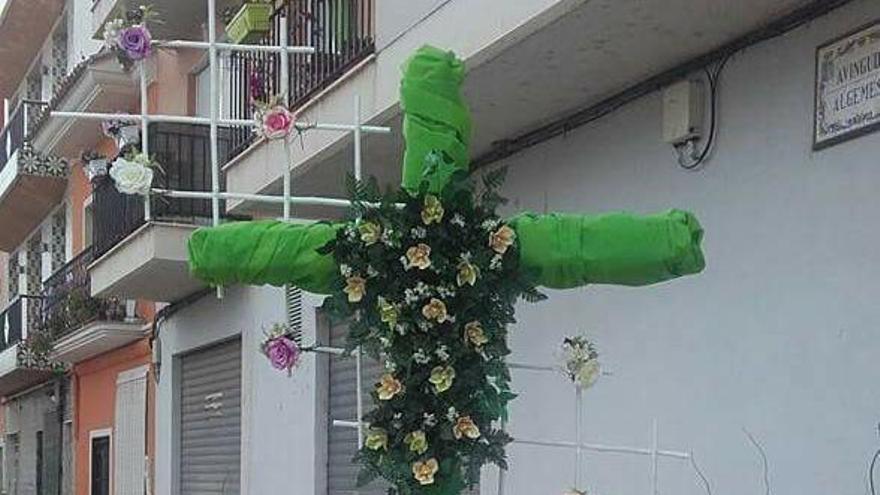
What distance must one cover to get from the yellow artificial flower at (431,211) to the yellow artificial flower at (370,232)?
0.14 metres

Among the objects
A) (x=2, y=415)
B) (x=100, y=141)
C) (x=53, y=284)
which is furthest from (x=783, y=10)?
(x=2, y=415)

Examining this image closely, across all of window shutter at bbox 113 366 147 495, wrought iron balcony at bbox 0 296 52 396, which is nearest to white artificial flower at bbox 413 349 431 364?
window shutter at bbox 113 366 147 495

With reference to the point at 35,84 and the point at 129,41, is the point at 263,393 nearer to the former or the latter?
the point at 129,41

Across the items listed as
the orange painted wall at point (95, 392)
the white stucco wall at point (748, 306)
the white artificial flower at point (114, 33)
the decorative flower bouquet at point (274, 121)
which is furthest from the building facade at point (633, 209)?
the orange painted wall at point (95, 392)

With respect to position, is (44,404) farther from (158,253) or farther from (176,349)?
(158,253)

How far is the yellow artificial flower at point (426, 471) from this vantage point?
4.02 m

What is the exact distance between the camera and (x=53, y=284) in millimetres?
22297

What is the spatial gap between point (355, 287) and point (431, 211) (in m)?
0.32

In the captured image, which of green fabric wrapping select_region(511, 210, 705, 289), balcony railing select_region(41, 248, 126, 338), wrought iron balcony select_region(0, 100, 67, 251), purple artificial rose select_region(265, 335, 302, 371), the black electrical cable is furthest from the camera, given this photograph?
wrought iron balcony select_region(0, 100, 67, 251)

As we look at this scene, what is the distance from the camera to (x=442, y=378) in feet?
13.3

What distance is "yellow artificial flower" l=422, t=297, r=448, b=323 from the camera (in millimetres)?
4043

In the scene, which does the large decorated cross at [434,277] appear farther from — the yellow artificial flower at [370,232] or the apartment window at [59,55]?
the apartment window at [59,55]

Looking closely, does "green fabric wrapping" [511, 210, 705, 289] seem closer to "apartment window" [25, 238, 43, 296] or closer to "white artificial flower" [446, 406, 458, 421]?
"white artificial flower" [446, 406, 458, 421]

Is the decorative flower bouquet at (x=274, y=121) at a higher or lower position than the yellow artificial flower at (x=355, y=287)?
higher
